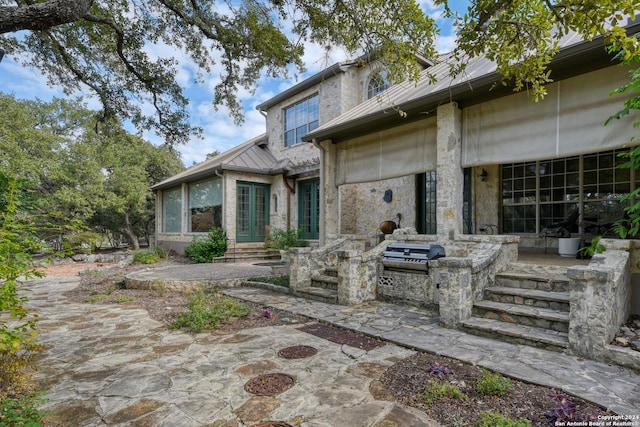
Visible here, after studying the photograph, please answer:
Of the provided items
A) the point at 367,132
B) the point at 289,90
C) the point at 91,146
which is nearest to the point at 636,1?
the point at 367,132

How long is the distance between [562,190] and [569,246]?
1.81 m

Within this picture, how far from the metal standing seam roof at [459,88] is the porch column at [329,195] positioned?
335mm

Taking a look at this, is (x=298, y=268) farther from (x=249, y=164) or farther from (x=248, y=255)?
(x=249, y=164)

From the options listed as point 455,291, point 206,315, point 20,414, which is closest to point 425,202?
point 455,291

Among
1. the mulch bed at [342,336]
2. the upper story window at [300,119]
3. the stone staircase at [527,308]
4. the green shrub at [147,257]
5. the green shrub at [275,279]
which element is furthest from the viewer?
the upper story window at [300,119]

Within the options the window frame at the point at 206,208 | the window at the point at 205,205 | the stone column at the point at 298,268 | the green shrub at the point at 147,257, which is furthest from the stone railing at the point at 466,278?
the green shrub at the point at 147,257

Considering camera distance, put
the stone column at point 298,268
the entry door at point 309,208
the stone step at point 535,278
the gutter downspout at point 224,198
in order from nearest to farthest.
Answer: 1. the stone step at point 535,278
2. the stone column at point 298,268
3. the entry door at point 309,208
4. the gutter downspout at point 224,198

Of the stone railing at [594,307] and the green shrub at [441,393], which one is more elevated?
the stone railing at [594,307]

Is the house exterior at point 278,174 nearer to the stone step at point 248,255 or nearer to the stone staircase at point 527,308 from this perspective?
the stone step at point 248,255

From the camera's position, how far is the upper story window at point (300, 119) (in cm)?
1281

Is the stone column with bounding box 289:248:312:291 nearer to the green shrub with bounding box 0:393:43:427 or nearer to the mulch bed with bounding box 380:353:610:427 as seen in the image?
the mulch bed with bounding box 380:353:610:427

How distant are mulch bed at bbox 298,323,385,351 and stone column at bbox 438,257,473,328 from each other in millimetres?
1068

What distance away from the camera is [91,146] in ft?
55.5

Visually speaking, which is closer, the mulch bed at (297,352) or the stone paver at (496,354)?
the stone paver at (496,354)
